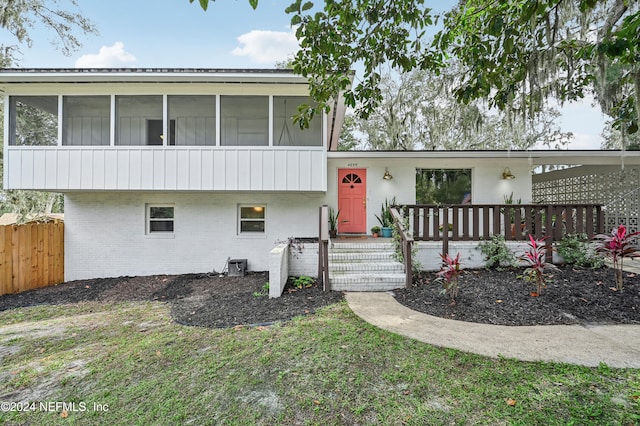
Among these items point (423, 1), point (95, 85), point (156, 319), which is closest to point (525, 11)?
point (423, 1)

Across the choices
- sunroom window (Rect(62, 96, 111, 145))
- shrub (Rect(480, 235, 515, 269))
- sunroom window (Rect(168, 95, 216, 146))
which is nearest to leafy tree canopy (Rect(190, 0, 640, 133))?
shrub (Rect(480, 235, 515, 269))

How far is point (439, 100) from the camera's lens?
1559cm

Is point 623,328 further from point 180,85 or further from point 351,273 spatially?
point 180,85

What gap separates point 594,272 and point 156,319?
773cm

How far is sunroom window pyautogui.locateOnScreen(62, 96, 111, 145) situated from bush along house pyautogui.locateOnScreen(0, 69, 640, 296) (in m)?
0.03

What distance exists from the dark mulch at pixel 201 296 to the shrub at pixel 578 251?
193 inches

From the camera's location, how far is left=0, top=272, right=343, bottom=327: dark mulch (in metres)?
4.40

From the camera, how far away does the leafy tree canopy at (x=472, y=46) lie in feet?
10.3

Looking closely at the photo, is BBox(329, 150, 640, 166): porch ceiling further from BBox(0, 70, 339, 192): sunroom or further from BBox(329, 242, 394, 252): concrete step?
BBox(329, 242, 394, 252): concrete step

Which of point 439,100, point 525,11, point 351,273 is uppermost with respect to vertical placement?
point 439,100

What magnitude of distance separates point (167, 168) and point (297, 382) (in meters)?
5.89

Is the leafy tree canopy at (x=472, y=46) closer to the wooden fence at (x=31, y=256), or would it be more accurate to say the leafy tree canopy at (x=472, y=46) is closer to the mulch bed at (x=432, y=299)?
the mulch bed at (x=432, y=299)

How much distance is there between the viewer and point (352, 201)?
8.45 meters

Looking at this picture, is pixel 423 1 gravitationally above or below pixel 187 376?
above
